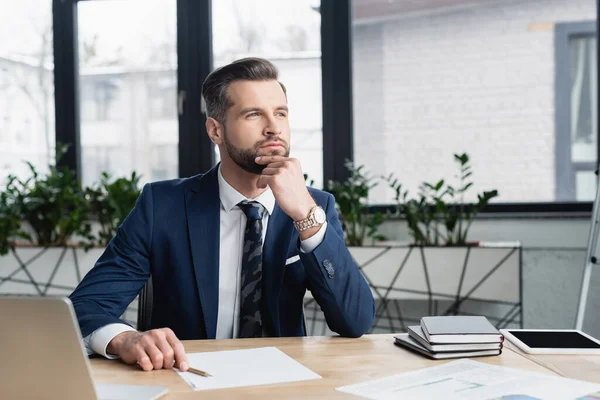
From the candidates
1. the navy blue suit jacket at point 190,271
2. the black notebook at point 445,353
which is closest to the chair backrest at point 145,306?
the navy blue suit jacket at point 190,271

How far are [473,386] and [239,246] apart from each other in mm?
853

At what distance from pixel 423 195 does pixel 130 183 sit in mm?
1590

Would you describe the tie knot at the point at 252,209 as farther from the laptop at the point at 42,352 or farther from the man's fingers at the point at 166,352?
the laptop at the point at 42,352

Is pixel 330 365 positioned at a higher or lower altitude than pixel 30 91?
lower

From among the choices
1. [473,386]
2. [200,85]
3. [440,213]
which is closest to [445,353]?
[473,386]

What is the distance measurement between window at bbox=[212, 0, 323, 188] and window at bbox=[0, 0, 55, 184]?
4.18 ft

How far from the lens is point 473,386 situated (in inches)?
43.4

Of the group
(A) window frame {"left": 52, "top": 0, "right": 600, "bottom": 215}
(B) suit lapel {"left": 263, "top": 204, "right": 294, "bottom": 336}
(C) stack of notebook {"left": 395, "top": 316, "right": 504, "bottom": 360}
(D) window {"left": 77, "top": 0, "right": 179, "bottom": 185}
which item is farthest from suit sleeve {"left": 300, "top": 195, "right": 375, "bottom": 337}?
(D) window {"left": 77, "top": 0, "right": 179, "bottom": 185}

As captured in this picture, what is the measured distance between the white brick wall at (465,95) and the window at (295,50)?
249 millimetres

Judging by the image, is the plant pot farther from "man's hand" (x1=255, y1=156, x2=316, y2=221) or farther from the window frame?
"man's hand" (x1=255, y1=156, x2=316, y2=221)

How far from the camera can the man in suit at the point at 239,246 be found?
159cm

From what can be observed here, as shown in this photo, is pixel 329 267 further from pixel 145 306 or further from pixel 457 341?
pixel 145 306

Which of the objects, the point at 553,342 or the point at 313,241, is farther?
the point at 313,241

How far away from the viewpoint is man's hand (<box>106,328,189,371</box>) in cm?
122
